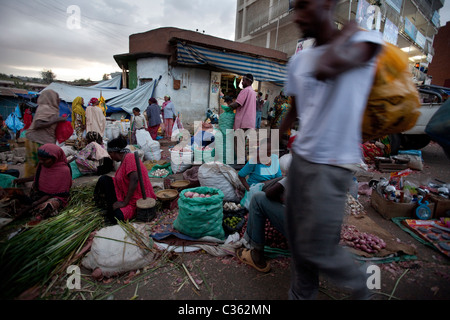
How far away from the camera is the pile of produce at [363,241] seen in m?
2.30

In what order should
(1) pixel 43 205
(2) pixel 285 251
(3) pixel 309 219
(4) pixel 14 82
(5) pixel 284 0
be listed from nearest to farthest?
(3) pixel 309 219
(2) pixel 285 251
(1) pixel 43 205
(5) pixel 284 0
(4) pixel 14 82

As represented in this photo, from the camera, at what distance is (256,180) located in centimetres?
311

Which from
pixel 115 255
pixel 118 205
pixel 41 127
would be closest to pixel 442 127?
pixel 115 255

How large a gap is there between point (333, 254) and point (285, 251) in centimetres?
121

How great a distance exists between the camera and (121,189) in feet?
9.77

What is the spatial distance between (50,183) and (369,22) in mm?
14507

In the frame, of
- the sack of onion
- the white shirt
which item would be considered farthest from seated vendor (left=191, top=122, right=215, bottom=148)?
the white shirt

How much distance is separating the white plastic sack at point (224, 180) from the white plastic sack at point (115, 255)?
1.49 metres

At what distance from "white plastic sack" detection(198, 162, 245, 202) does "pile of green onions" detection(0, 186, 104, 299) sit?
1.54 m

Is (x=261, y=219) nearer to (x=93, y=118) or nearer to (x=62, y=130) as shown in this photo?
(x=62, y=130)

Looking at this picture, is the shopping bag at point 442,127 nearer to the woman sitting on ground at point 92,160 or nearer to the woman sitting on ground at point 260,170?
the woman sitting on ground at point 260,170

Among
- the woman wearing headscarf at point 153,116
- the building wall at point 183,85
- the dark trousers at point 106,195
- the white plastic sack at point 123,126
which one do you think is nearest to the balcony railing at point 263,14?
the building wall at point 183,85

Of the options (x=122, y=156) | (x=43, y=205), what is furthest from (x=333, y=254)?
(x=43, y=205)

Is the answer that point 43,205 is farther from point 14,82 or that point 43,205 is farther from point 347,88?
point 14,82
